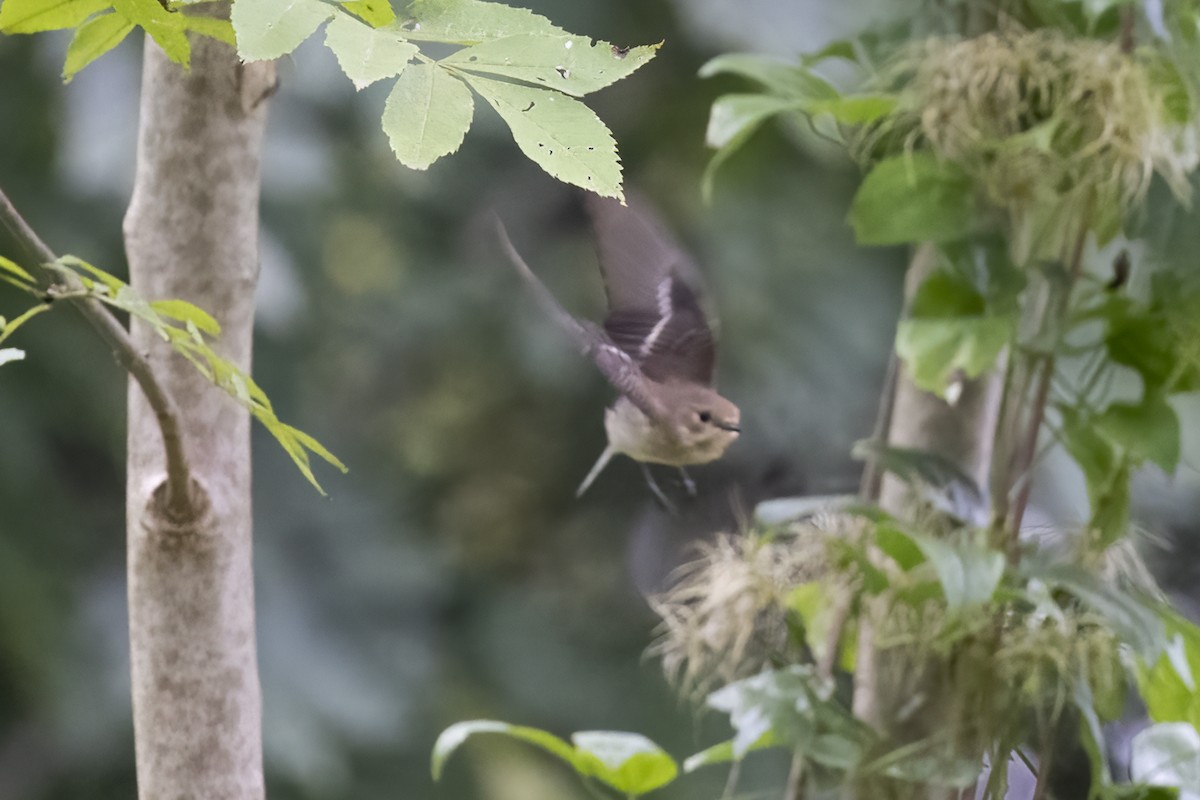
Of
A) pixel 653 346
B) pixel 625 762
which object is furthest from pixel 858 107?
pixel 625 762

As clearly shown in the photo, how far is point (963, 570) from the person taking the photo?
46cm

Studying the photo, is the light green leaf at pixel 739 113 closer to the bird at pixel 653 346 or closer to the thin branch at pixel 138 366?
the bird at pixel 653 346

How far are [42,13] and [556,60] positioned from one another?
13 centimetres

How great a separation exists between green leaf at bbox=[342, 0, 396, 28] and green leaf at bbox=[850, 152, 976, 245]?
0.32 meters

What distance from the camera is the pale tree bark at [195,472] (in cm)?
38

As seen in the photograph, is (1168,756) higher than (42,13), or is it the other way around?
(42,13)

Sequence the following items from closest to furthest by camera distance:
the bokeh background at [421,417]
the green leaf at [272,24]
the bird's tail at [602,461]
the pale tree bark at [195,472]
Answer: the green leaf at [272,24] → the pale tree bark at [195,472] → the bird's tail at [602,461] → the bokeh background at [421,417]

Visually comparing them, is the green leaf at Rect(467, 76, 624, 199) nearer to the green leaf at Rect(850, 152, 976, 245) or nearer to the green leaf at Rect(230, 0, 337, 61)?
the green leaf at Rect(230, 0, 337, 61)

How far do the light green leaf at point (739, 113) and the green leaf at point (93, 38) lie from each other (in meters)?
0.26

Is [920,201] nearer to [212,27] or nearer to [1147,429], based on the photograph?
[1147,429]

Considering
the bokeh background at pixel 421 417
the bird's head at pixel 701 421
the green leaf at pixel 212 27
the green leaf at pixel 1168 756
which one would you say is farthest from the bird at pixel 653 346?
the bokeh background at pixel 421 417

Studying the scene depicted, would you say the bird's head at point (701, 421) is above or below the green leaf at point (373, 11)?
below

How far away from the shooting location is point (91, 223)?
129cm

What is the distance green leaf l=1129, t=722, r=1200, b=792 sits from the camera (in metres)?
0.52
